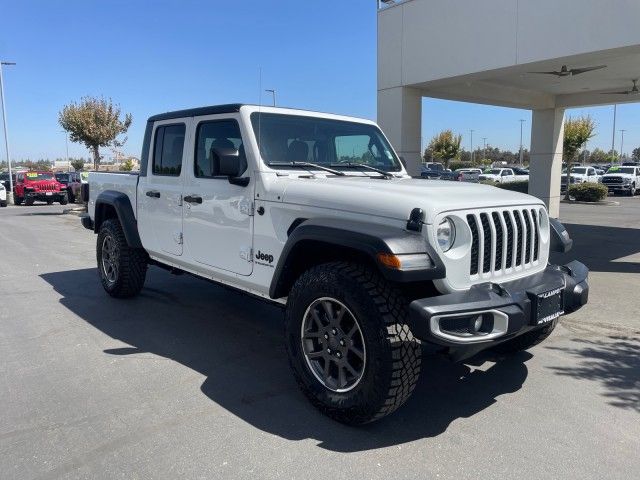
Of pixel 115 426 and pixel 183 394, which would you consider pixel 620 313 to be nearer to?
pixel 183 394

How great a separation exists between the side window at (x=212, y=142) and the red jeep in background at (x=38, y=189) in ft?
77.8

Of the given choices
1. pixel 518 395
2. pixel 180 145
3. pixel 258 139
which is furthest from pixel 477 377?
pixel 180 145

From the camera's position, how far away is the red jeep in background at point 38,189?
25297 mm

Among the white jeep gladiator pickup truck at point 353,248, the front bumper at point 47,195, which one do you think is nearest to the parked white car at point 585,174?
the front bumper at point 47,195

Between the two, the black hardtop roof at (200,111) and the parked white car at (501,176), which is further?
the parked white car at (501,176)

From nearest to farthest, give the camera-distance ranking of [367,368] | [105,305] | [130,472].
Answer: [130,472], [367,368], [105,305]

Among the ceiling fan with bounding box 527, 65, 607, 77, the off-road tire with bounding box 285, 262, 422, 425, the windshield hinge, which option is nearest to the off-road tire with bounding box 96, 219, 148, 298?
the windshield hinge

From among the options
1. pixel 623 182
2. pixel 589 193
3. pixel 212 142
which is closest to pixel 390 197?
pixel 212 142

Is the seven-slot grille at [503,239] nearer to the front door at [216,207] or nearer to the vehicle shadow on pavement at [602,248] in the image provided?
the front door at [216,207]

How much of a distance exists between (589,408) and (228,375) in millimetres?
2592

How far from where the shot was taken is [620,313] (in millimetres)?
5879

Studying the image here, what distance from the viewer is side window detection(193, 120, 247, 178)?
429 cm

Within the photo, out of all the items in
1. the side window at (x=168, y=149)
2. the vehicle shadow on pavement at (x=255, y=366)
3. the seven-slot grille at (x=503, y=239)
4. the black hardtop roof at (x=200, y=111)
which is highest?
the black hardtop roof at (x=200, y=111)

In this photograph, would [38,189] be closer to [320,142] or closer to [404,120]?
[404,120]
